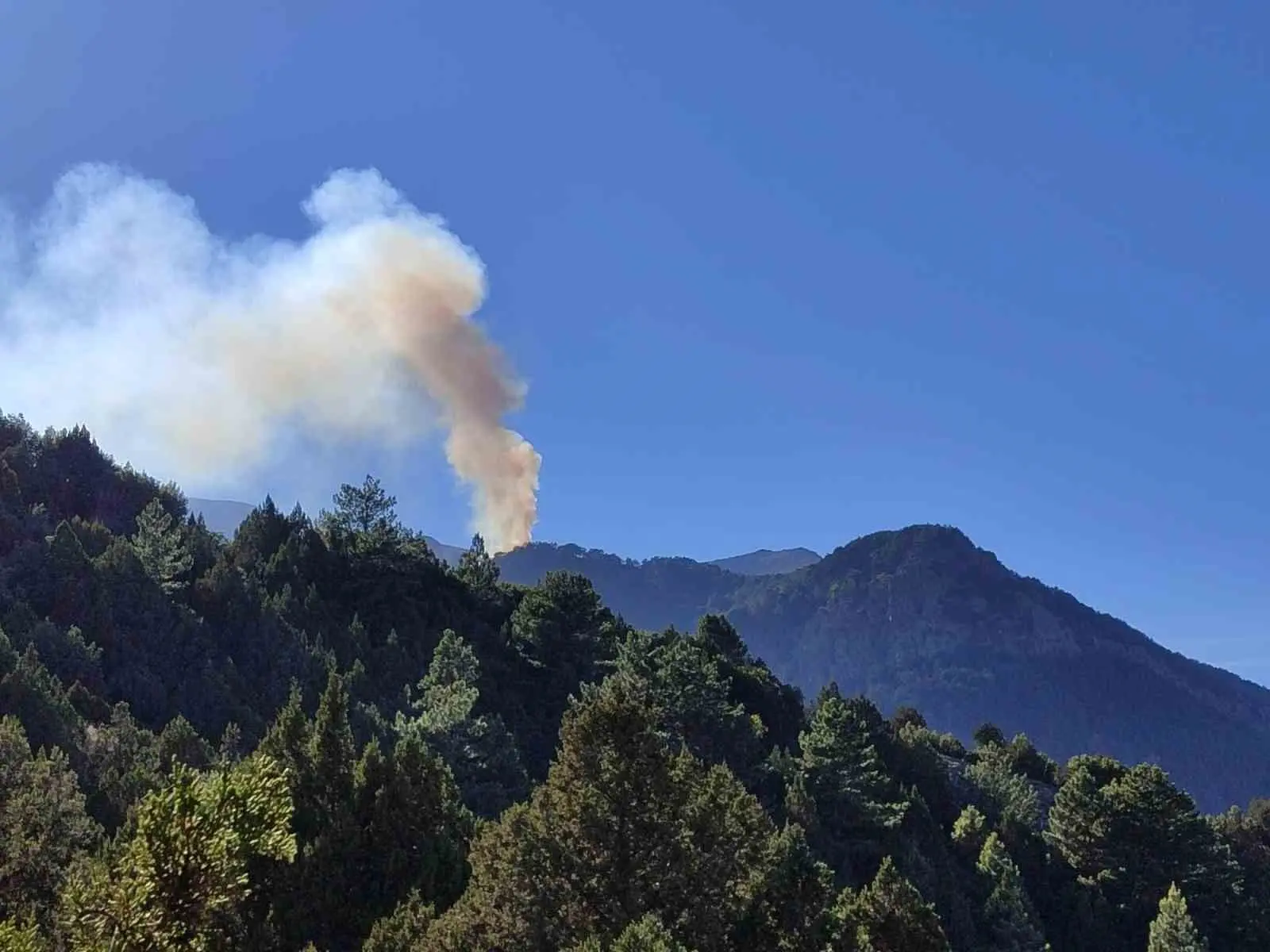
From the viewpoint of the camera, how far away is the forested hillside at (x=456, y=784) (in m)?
21.2

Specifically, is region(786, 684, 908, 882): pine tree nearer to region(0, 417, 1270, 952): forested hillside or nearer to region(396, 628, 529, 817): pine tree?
region(0, 417, 1270, 952): forested hillside

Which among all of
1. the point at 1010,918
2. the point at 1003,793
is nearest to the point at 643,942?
the point at 1010,918

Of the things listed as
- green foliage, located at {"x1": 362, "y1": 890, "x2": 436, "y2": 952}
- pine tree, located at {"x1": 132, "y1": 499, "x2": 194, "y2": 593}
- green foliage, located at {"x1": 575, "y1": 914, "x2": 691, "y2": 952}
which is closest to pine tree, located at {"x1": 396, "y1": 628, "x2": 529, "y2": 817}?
pine tree, located at {"x1": 132, "y1": 499, "x2": 194, "y2": 593}

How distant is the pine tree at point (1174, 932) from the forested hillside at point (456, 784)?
25 centimetres

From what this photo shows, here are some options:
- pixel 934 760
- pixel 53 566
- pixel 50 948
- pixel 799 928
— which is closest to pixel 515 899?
pixel 799 928

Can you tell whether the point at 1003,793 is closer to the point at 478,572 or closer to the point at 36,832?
the point at 478,572

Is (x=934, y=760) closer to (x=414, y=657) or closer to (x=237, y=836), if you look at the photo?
(x=414, y=657)

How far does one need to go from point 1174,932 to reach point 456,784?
142ft

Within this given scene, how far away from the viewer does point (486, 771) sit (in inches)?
2210

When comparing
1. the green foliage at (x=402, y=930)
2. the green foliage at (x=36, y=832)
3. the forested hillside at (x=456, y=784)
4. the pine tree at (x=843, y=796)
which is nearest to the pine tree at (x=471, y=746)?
the forested hillside at (x=456, y=784)

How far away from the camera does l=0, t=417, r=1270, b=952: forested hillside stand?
21250mm

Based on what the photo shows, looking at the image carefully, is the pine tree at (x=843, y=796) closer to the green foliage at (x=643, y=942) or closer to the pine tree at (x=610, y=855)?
the pine tree at (x=610, y=855)

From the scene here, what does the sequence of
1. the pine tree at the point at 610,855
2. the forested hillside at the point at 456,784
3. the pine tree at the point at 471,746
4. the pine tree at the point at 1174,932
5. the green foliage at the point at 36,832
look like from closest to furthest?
1. the pine tree at the point at 610,855
2. the forested hillside at the point at 456,784
3. the green foliage at the point at 36,832
4. the pine tree at the point at 471,746
5. the pine tree at the point at 1174,932

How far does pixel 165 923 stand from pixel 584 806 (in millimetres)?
10445
